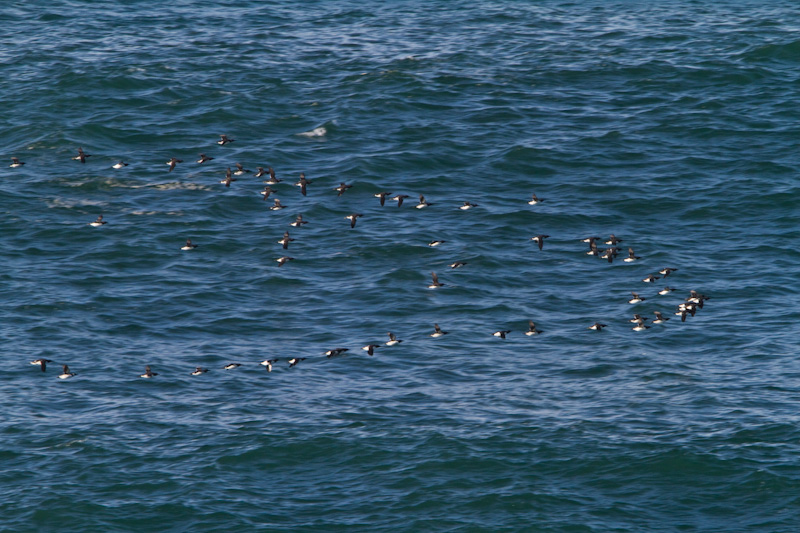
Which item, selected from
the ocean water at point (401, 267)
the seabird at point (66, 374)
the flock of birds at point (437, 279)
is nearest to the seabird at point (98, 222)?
the flock of birds at point (437, 279)

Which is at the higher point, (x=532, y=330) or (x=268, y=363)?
(x=532, y=330)

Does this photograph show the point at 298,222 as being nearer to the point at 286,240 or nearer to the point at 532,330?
the point at 286,240

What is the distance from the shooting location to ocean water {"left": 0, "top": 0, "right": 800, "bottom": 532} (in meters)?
63.7

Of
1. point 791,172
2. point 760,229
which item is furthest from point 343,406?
point 791,172

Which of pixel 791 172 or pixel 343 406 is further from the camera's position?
pixel 791 172

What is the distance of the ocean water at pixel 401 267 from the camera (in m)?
63.7

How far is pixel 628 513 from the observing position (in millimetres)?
61031

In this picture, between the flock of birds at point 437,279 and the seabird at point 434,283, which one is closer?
the flock of birds at point 437,279

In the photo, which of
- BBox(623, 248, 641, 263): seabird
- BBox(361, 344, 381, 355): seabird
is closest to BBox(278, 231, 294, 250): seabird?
BBox(361, 344, 381, 355): seabird

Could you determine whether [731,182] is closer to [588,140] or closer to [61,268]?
[588,140]

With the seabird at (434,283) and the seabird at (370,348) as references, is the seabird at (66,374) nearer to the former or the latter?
the seabird at (370,348)

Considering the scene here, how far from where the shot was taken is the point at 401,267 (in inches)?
3327

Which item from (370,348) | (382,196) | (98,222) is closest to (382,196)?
(382,196)

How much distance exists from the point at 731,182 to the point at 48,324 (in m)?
49.0
